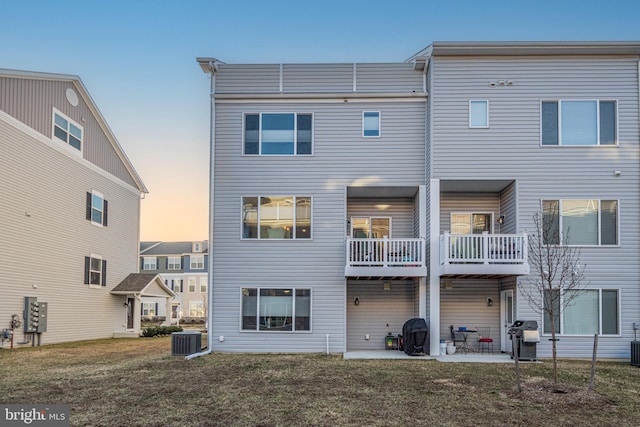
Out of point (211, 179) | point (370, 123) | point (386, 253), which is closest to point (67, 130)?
point (211, 179)

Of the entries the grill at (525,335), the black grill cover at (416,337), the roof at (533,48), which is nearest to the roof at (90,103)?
the roof at (533,48)

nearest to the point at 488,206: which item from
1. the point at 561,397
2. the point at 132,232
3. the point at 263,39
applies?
the point at 561,397

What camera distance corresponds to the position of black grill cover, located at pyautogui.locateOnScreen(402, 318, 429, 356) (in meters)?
14.3

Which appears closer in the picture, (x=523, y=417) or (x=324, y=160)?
(x=523, y=417)

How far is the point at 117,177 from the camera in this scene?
2445 cm

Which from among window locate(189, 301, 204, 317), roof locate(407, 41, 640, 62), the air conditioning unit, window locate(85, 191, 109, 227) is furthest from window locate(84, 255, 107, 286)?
window locate(189, 301, 204, 317)

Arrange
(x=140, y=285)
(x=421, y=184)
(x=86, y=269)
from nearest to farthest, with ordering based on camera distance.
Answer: (x=421, y=184) → (x=86, y=269) → (x=140, y=285)

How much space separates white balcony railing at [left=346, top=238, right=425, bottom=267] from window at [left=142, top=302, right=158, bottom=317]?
122ft

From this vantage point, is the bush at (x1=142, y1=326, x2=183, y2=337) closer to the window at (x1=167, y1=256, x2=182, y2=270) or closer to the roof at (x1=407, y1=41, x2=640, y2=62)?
the roof at (x1=407, y1=41, x2=640, y2=62)

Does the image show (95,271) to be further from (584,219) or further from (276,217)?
(584,219)

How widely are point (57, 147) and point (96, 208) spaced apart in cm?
373

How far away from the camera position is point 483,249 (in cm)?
1420

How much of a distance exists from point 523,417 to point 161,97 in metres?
18.1

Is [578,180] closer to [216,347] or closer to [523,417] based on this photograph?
[523,417]
